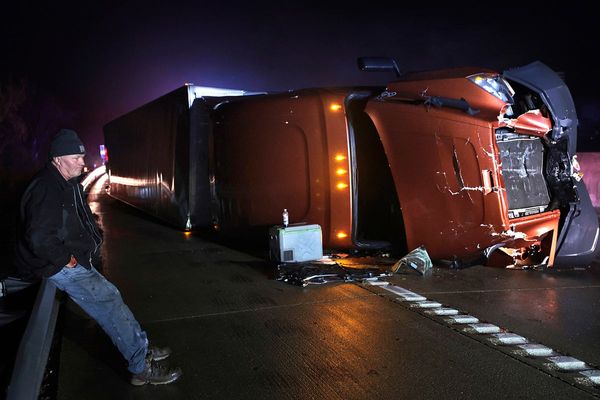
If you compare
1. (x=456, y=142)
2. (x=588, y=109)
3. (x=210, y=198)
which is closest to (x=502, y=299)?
(x=456, y=142)

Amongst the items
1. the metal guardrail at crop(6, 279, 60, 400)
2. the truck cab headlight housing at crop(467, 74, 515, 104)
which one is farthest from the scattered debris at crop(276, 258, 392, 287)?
the metal guardrail at crop(6, 279, 60, 400)

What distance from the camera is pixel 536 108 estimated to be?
552cm

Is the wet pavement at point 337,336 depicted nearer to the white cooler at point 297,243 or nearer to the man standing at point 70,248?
the man standing at point 70,248

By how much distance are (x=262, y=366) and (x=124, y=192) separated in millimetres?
12799

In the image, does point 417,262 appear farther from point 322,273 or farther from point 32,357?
point 32,357

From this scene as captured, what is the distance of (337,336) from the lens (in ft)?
12.5

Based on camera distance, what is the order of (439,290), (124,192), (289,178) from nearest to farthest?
1. (439,290)
2. (289,178)
3. (124,192)

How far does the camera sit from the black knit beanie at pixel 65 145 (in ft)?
9.49

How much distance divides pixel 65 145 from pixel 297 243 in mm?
3644

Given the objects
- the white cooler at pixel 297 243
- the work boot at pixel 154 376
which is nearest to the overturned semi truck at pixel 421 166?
the white cooler at pixel 297 243

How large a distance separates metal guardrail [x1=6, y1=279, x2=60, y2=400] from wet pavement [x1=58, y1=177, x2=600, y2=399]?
368 millimetres

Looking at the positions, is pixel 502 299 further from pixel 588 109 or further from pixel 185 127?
pixel 588 109

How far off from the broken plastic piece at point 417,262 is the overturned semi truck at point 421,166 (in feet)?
0.44

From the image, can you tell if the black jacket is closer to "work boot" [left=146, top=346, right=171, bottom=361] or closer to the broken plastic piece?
"work boot" [left=146, top=346, right=171, bottom=361]
